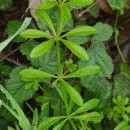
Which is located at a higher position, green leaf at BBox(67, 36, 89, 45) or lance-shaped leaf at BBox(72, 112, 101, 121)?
green leaf at BBox(67, 36, 89, 45)

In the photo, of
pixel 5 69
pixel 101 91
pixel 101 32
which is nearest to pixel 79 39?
pixel 101 32

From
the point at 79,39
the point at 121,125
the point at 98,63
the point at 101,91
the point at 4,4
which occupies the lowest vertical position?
the point at 121,125

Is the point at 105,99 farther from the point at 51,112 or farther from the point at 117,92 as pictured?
the point at 51,112

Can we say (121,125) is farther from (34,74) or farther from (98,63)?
(34,74)

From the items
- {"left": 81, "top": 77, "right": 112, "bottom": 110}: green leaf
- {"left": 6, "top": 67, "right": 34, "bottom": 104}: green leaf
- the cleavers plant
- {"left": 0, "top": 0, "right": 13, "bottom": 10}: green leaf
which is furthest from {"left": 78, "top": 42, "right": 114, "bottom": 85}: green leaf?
{"left": 0, "top": 0, "right": 13, "bottom": 10}: green leaf

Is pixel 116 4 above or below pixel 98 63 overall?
above

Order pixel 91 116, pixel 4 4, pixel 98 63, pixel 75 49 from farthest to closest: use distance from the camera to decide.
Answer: pixel 4 4 < pixel 98 63 < pixel 91 116 < pixel 75 49

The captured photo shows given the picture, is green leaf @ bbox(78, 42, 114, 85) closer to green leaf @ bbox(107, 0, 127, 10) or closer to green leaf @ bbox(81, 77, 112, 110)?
green leaf @ bbox(81, 77, 112, 110)

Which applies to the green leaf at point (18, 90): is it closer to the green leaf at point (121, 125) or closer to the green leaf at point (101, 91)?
the green leaf at point (101, 91)

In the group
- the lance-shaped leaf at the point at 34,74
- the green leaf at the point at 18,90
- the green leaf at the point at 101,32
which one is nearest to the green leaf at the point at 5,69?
the green leaf at the point at 18,90

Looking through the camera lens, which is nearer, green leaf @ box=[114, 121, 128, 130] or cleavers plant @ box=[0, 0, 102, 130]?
cleavers plant @ box=[0, 0, 102, 130]

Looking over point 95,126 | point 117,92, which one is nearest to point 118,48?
point 117,92

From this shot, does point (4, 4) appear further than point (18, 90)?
Yes

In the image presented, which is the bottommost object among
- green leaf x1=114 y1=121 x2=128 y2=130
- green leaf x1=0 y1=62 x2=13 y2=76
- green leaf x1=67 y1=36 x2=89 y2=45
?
green leaf x1=114 y1=121 x2=128 y2=130
